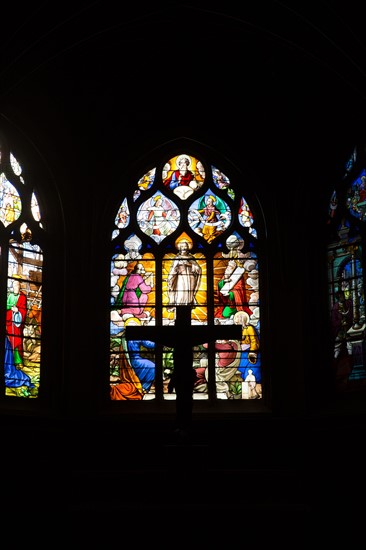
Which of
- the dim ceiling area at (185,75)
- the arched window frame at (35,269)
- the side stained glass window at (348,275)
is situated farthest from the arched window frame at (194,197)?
the side stained glass window at (348,275)

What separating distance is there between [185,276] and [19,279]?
2.53 meters

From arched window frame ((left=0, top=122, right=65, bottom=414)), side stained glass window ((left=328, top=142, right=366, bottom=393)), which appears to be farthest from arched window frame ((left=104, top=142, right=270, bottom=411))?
side stained glass window ((left=328, top=142, right=366, bottom=393))

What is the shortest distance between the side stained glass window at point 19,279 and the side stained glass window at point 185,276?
3.91ft

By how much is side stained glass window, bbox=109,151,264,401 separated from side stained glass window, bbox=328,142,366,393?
1152 mm

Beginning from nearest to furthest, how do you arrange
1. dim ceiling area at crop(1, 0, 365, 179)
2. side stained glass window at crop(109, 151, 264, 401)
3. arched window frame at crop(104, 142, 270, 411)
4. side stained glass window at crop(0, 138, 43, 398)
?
dim ceiling area at crop(1, 0, 365, 179), side stained glass window at crop(0, 138, 43, 398), arched window frame at crop(104, 142, 270, 411), side stained glass window at crop(109, 151, 264, 401)

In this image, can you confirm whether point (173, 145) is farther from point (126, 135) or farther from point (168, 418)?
point (168, 418)

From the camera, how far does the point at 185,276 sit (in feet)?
56.1

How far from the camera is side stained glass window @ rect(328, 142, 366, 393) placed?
1596cm

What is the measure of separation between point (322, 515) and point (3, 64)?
7.19 m

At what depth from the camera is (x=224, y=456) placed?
613 inches

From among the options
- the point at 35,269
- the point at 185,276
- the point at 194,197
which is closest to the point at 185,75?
the point at 194,197

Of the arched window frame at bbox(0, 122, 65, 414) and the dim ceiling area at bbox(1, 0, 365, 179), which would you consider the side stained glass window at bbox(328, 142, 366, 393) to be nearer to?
the dim ceiling area at bbox(1, 0, 365, 179)

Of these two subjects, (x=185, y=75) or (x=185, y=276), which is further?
(x=185, y=75)

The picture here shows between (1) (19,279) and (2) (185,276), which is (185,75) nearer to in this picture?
(2) (185,276)
